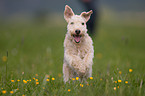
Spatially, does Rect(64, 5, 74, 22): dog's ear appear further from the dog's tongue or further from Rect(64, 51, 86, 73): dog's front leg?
Rect(64, 51, 86, 73): dog's front leg

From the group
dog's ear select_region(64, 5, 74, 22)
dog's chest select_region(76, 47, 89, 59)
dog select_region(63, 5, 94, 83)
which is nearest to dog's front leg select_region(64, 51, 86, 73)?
dog select_region(63, 5, 94, 83)

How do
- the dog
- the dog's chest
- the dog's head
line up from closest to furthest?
the dog's head
the dog
the dog's chest

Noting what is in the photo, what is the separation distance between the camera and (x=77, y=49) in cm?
419

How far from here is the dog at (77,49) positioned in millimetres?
3951

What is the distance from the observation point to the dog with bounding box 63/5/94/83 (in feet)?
13.0

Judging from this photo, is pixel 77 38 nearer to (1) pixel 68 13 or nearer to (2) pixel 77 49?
(2) pixel 77 49

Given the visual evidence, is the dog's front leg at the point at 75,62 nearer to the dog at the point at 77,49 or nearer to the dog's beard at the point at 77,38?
the dog at the point at 77,49

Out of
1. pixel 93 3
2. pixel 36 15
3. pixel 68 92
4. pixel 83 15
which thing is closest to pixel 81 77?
pixel 68 92

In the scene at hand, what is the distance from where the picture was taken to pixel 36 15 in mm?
35094

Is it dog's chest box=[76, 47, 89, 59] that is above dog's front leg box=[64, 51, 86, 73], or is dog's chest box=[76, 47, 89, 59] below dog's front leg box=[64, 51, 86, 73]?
above

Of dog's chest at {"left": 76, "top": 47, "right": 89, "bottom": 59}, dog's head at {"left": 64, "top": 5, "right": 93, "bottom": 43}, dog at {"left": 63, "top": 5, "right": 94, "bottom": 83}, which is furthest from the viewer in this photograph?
dog's chest at {"left": 76, "top": 47, "right": 89, "bottom": 59}

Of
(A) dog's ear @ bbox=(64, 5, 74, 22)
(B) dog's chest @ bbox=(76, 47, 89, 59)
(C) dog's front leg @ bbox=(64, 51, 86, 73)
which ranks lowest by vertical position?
(C) dog's front leg @ bbox=(64, 51, 86, 73)

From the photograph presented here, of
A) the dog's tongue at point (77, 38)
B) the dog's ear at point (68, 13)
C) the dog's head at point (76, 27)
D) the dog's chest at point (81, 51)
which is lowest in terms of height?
the dog's chest at point (81, 51)

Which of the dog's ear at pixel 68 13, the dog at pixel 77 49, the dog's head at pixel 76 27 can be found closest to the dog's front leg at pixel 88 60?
the dog at pixel 77 49
